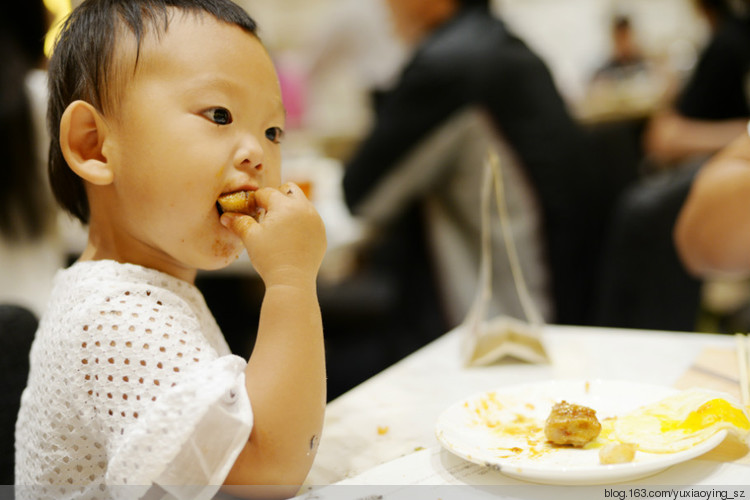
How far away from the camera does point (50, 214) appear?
1.92 m

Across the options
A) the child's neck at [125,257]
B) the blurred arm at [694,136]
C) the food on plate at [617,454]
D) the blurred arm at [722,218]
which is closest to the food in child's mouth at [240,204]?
the child's neck at [125,257]

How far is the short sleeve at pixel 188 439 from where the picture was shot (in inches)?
24.4

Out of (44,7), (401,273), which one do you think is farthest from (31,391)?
(401,273)

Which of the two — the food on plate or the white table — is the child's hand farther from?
the food on plate

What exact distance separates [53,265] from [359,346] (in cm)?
154

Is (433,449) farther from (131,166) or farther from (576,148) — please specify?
(576,148)

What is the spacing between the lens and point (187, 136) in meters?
0.73

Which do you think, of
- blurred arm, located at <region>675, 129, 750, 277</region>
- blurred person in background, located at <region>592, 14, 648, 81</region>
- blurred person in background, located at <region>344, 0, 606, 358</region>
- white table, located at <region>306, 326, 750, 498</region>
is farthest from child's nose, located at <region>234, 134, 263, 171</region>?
blurred person in background, located at <region>592, 14, 648, 81</region>

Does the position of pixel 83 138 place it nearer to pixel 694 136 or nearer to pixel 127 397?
pixel 127 397

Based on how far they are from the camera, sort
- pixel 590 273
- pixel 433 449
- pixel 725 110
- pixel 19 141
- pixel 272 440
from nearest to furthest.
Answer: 1. pixel 272 440
2. pixel 433 449
3. pixel 19 141
4. pixel 590 273
5. pixel 725 110

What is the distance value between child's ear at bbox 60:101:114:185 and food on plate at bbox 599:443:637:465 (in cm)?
56

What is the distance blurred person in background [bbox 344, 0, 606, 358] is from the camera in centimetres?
194

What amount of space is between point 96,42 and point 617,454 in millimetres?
665

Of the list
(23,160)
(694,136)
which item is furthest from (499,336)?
(694,136)
